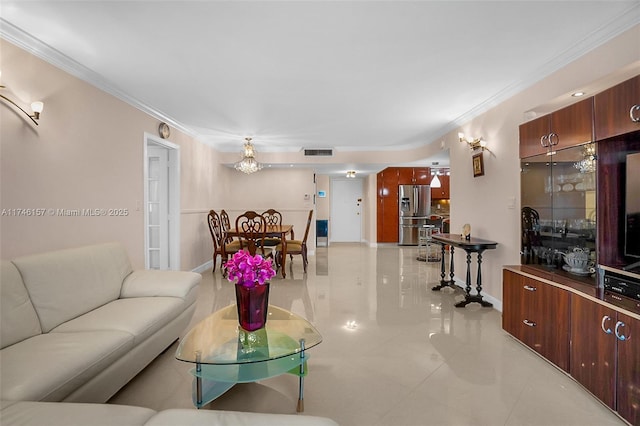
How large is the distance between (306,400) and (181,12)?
2554mm

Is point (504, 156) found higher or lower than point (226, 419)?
higher

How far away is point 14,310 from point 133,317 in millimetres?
592

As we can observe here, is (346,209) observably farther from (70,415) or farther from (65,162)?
(70,415)

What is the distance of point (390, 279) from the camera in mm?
4973

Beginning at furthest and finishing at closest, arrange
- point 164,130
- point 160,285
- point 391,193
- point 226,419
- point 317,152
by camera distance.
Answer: point 391,193
point 317,152
point 164,130
point 160,285
point 226,419

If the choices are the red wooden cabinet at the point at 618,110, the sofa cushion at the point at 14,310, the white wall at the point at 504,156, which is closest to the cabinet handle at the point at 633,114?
the red wooden cabinet at the point at 618,110

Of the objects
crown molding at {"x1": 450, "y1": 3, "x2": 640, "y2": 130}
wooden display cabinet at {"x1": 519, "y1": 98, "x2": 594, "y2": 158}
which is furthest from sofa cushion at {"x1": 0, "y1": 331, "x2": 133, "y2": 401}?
crown molding at {"x1": 450, "y1": 3, "x2": 640, "y2": 130}

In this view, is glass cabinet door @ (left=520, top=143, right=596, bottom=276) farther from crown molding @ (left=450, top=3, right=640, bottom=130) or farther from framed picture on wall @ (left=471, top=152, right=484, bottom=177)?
framed picture on wall @ (left=471, top=152, right=484, bottom=177)

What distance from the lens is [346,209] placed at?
10.0 metres

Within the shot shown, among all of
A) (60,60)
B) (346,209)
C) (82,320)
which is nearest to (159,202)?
(60,60)

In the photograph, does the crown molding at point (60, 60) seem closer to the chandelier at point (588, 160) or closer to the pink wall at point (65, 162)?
the pink wall at point (65, 162)

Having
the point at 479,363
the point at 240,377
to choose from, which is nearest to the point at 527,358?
the point at 479,363

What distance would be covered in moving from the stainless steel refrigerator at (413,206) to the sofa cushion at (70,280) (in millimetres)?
7308

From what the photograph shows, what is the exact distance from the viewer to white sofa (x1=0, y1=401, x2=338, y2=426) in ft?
3.36
